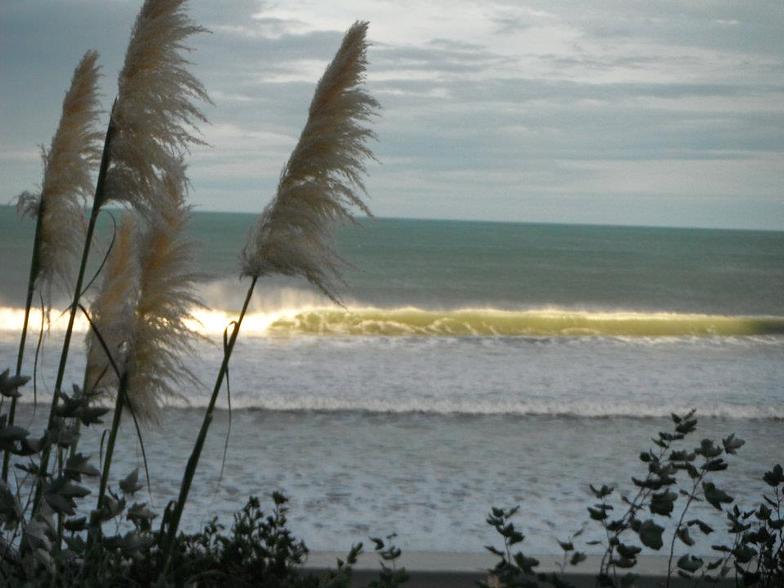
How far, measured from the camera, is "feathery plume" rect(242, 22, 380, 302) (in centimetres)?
212

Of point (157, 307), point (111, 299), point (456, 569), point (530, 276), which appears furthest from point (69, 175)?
point (530, 276)

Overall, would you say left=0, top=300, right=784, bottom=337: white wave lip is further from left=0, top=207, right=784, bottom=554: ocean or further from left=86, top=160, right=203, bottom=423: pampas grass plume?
left=86, top=160, right=203, bottom=423: pampas grass plume

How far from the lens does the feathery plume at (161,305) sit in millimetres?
2221

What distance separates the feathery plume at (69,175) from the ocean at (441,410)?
0.93 ft

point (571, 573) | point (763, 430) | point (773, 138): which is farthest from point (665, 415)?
point (773, 138)

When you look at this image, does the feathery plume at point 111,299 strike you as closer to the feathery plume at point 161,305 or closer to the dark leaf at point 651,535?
the feathery plume at point 161,305

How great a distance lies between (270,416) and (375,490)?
238cm

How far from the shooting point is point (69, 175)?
274cm

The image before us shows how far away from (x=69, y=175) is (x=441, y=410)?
6080 mm

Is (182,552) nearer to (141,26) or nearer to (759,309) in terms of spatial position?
(141,26)

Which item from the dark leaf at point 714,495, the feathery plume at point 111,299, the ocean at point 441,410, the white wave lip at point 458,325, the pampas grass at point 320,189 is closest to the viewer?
the dark leaf at point 714,495

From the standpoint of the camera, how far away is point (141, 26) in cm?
232

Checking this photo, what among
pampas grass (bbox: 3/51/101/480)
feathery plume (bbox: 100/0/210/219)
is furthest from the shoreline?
feathery plume (bbox: 100/0/210/219)

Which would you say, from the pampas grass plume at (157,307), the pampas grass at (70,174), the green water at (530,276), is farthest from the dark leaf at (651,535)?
the green water at (530,276)
